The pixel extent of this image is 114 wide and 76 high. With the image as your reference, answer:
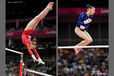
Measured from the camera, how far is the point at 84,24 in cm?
1692

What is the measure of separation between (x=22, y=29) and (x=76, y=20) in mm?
1624

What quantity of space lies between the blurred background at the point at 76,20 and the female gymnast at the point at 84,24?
92 mm

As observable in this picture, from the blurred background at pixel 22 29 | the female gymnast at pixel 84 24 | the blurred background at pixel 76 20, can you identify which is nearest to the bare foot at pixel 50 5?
the blurred background at pixel 22 29

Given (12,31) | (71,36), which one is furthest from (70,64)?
(12,31)

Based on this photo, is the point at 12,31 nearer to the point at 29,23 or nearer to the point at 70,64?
the point at 29,23

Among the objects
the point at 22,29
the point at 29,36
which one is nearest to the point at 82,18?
the point at 29,36

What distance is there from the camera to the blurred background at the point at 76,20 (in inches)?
663

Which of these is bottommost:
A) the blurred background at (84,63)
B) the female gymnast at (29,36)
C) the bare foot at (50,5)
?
the blurred background at (84,63)

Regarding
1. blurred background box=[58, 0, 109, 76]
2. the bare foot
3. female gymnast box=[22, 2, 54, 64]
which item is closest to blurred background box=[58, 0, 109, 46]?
blurred background box=[58, 0, 109, 76]

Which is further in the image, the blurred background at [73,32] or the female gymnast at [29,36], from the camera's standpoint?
the female gymnast at [29,36]

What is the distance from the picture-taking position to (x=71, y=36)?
55.3 ft

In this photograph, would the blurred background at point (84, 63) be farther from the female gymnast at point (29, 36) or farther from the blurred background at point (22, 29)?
the female gymnast at point (29, 36)

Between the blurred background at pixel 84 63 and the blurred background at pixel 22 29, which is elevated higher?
the blurred background at pixel 22 29

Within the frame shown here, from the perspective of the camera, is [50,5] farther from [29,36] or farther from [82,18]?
[29,36]
